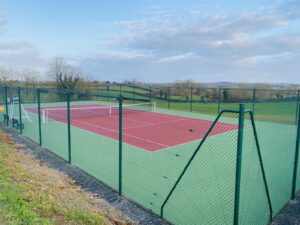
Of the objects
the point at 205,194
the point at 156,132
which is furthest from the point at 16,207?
the point at 156,132

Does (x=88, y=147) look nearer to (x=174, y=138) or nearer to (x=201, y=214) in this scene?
(x=174, y=138)

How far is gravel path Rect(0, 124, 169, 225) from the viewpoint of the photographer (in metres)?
4.45

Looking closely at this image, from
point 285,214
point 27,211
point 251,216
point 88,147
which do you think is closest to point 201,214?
point 251,216

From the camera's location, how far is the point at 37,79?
1307 inches

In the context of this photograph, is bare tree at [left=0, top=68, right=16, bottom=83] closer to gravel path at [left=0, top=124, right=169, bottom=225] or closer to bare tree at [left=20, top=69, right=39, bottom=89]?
bare tree at [left=20, top=69, right=39, bottom=89]

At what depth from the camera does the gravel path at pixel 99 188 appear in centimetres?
445

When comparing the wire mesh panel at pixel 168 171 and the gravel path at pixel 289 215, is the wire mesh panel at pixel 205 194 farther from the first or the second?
the gravel path at pixel 289 215

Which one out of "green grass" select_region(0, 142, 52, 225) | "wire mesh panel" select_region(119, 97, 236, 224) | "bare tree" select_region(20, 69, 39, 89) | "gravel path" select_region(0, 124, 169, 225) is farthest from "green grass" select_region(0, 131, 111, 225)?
"bare tree" select_region(20, 69, 39, 89)

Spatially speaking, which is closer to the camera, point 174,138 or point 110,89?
point 174,138

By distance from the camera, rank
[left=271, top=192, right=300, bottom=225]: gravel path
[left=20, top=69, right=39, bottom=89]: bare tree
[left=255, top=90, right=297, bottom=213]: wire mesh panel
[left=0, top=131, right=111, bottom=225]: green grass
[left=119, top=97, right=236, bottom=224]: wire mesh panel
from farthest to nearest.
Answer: [left=20, top=69, right=39, bottom=89]: bare tree < [left=255, top=90, right=297, bottom=213]: wire mesh panel < [left=119, top=97, right=236, bottom=224]: wire mesh panel < [left=271, top=192, right=300, bottom=225]: gravel path < [left=0, top=131, right=111, bottom=225]: green grass

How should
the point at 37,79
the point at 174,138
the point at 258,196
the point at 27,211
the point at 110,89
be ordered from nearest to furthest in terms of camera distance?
the point at 27,211, the point at 258,196, the point at 174,138, the point at 110,89, the point at 37,79

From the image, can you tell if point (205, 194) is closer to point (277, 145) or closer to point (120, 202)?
point (120, 202)

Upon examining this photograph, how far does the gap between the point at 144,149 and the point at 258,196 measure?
5.15 meters

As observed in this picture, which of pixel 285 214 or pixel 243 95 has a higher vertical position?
pixel 243 95
